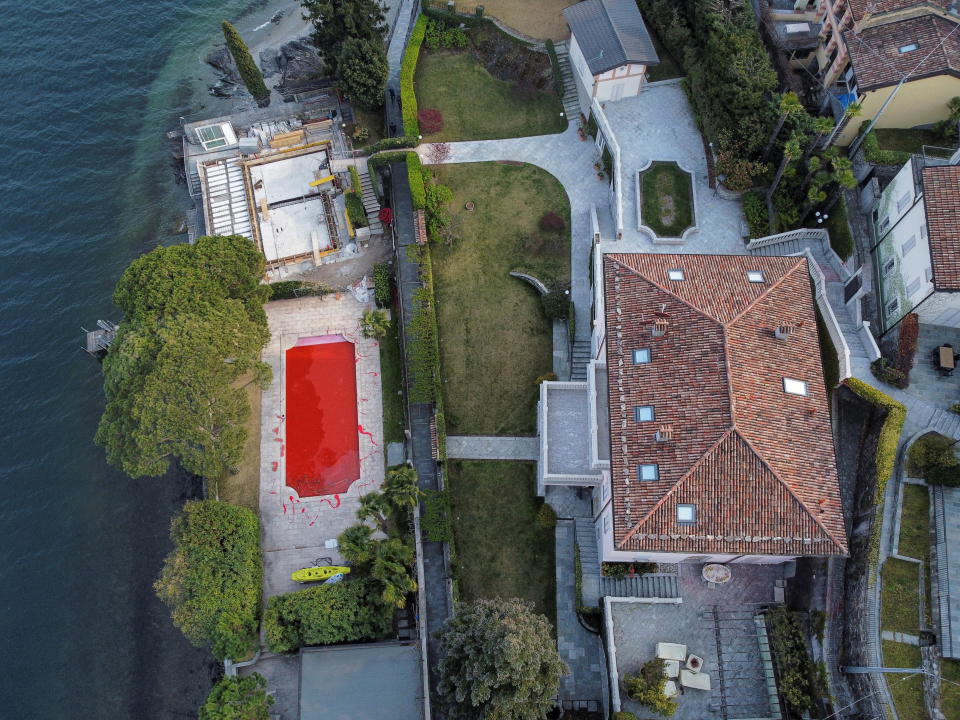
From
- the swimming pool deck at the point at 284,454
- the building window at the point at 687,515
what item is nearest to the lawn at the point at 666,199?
the building window at the point at 687,515

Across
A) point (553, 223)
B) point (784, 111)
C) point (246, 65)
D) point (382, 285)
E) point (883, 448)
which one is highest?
point (246, 65)

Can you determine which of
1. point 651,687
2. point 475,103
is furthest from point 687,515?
point 475,103

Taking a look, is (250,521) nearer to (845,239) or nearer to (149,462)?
(149,462)

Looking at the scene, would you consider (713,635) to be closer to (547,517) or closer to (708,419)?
(547,517)

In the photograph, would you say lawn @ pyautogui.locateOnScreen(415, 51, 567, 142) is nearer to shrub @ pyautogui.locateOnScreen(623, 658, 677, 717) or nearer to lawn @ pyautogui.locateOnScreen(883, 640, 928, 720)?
shrub @ pyautogui.locateOnScreen(623, 658, 677, 717)

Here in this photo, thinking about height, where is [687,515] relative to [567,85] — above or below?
below

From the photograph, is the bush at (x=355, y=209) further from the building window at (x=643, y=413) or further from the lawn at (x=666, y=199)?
the building window at (x=643, y=413)

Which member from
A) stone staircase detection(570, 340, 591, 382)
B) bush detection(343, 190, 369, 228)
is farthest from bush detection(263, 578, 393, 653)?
bush detection(343, 190, 369, 228)
